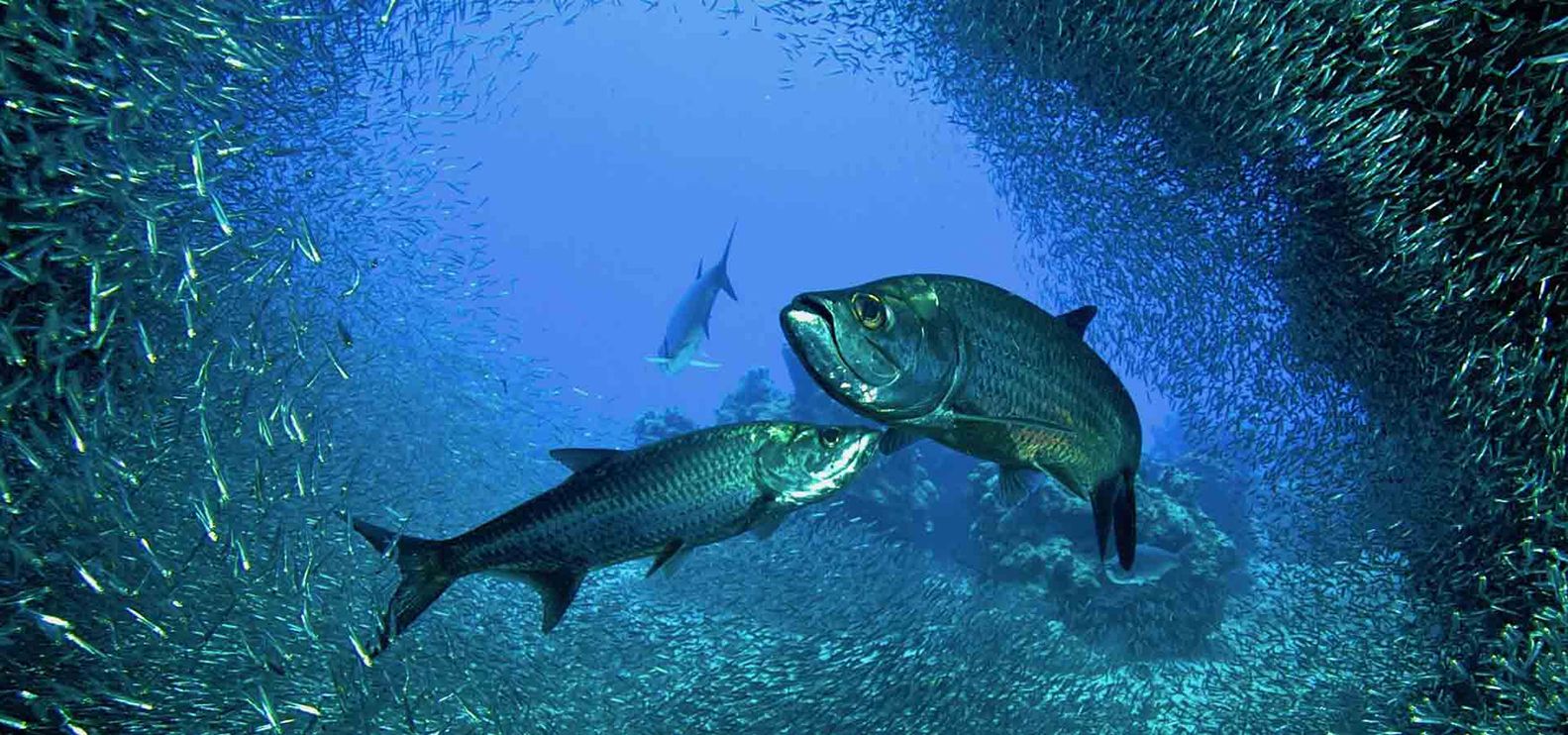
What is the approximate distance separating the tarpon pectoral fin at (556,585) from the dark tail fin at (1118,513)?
1967 mm

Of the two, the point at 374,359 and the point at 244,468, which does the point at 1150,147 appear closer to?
the point at 244,468

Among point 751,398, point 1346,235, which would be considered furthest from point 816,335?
point 751,398

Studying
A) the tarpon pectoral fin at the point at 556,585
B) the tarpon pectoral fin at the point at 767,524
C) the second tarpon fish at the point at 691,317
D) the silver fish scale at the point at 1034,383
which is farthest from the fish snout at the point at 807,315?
the second tarpon fish at the point at 691,317

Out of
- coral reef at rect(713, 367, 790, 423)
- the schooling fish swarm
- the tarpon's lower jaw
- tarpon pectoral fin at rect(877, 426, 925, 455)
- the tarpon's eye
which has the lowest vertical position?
coral reef at rect(713, 367, 790, 423)

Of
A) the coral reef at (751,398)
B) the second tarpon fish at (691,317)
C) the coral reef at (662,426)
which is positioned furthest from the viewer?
the coral reef at (662,426)

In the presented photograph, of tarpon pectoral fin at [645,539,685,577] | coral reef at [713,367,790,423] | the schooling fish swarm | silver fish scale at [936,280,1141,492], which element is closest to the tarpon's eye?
silver fish scale at [936,280,1141,492]

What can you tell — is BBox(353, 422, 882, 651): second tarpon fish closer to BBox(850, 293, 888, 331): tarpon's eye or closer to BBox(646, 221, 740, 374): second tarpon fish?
BBox(850, 293, 888, 331): tarpon's eye

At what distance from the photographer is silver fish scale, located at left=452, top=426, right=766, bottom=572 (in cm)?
264

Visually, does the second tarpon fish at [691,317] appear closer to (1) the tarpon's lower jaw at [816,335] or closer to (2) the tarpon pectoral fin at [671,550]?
(2) the tarpon pectoral fin at [671,550]

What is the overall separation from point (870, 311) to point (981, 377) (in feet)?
1.37

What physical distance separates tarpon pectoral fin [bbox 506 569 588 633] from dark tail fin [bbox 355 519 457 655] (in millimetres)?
313

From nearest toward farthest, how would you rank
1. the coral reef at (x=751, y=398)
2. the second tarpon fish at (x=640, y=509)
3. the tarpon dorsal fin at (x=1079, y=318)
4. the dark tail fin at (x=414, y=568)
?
the tarpon dorsal fin at (x=1079, y=318)
the second tarpon fish at (x=640, y=509)
the dark tail fin at (x=414, y=568)
the coral reef at (x=751, y=398)

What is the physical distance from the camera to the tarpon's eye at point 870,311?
1684mm

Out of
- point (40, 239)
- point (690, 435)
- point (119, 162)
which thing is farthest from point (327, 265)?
point (690, 435)
